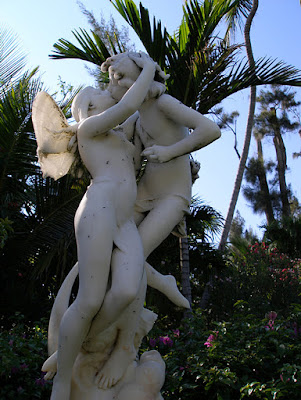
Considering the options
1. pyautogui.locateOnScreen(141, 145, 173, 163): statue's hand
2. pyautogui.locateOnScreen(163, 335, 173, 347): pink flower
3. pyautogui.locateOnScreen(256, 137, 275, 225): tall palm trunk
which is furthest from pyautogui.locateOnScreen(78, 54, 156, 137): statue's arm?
pyautogui.locateOnScreen(256, 137, 275, 225): tall palm trunk

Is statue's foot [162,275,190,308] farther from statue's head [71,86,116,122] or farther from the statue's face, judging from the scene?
the statue's face

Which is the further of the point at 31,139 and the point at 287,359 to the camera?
the point at 31,139

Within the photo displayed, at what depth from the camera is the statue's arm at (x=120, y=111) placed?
9.81 feet

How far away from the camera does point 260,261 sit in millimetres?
9703

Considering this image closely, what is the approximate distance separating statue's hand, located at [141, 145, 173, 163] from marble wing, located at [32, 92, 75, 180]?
1.56ft

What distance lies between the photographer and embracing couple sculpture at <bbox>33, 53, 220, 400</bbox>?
2.77m

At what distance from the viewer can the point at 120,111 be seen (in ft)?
9.78

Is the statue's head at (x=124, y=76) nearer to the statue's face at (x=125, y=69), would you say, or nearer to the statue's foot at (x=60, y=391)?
the statue's face at (x=125, y=69)

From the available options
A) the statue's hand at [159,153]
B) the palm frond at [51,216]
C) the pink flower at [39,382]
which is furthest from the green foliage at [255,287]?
the statue's hand at [159,153]

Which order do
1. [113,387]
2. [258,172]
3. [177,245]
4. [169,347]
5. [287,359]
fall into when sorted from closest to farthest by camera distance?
[113,387] → [287,359] → [169,347] → [177,245] → [258,172]

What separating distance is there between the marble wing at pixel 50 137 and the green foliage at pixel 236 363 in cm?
198

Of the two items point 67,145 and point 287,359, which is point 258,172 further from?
point 67,145

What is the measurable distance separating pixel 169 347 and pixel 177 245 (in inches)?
159

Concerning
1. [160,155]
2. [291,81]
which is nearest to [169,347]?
[160,155]
